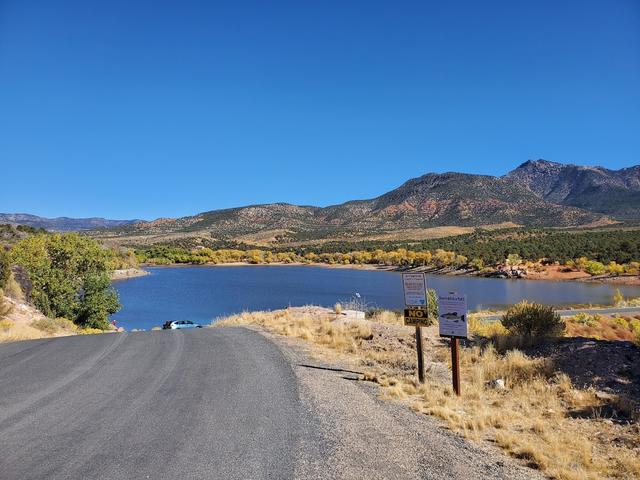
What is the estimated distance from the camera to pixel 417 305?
9.76 m

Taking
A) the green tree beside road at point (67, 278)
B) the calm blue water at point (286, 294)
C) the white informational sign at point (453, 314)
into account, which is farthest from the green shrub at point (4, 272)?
the white informational sign at point (453, 314)

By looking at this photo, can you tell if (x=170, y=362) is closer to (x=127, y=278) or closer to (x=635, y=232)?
(x=127, y=278)

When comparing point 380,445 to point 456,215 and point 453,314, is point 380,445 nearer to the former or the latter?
point 453,314

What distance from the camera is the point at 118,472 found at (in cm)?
494

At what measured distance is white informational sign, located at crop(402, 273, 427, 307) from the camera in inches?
383

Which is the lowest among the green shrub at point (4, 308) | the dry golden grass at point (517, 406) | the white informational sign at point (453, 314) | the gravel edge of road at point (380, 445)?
Answer: the dry golden grass at point (517, 406)

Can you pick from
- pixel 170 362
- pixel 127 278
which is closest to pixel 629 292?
pixel 170 362

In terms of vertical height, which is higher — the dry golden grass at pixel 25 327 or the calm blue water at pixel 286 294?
the dry golden grass at pixel 25 327

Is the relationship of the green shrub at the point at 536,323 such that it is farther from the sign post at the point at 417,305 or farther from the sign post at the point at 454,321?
the sign post at the point at 454,321

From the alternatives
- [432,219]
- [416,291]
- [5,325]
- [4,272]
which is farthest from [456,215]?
[416,291]

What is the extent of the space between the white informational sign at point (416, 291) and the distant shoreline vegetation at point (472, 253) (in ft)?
257

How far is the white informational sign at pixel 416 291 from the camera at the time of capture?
383 inches

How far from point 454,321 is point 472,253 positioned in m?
95.5

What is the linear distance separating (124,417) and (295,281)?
78.8 metres
